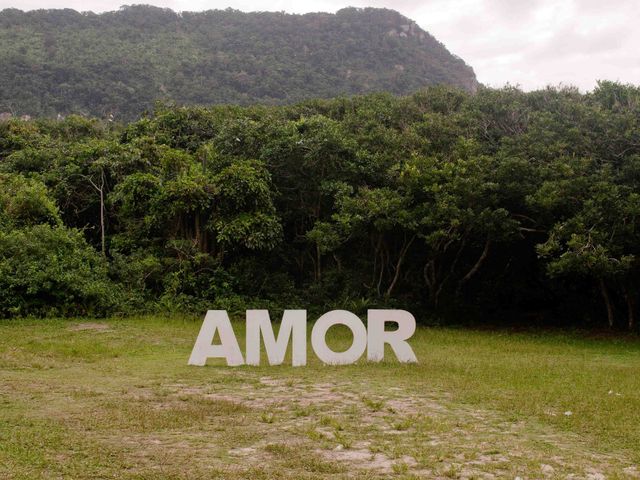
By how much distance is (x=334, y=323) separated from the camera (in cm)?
1191

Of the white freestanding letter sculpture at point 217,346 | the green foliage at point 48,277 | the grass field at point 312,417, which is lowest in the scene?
the grass field at point 312,417

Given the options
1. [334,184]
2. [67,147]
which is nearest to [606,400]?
[334,184]

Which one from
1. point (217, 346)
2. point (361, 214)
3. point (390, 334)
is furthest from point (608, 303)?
point (217, 346)

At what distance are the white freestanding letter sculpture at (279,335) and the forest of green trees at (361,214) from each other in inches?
305

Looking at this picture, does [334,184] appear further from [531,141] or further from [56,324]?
[56,324]

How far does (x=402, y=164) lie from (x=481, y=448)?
49.3 ft

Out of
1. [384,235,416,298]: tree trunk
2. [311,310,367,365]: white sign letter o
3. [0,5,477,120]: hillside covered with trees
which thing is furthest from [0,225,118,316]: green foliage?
[0,5,477,120]: hillside covered with trees

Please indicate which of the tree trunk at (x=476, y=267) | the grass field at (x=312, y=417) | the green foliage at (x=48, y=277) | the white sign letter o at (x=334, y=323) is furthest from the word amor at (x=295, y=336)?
the tree trunk at (x=476, y=267)

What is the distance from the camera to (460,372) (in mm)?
12211

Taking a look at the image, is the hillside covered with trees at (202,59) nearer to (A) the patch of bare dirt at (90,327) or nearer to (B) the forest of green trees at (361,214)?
(B) the forest of green trees at (361,214)

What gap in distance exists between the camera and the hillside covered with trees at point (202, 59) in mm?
44156

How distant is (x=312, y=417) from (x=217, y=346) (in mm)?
4204

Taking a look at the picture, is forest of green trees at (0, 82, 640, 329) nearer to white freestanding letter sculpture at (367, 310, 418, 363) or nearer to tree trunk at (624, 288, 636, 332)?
tree trunk at (624, 288, 636, 332)

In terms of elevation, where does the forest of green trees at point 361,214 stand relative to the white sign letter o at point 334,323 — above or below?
above
